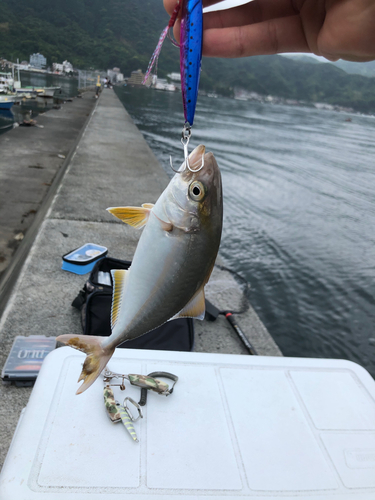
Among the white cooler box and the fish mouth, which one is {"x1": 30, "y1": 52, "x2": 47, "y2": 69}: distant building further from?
the fish mouth

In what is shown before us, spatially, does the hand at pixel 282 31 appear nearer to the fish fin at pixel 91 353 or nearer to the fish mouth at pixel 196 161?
the fish mouth at pixel 196 161

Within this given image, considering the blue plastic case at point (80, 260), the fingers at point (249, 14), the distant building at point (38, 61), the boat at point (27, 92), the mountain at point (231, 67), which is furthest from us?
the distant building at point (38, 61)

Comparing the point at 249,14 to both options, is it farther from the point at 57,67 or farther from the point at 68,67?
the point at 68,67

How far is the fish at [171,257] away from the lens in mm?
1230

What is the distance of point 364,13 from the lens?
4.04 ft

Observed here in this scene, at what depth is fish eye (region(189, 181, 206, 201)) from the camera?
124 cm

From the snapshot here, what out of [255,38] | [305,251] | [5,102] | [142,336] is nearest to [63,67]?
[5,102]

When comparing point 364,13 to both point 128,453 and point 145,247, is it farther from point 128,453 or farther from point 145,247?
point 128,453

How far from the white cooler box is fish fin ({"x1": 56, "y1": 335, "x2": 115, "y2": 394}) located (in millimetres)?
559

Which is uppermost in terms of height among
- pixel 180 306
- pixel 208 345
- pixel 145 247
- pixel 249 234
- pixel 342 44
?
pixel 342 44

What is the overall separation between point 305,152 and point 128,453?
2817 centimetres

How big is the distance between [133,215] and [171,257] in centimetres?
25

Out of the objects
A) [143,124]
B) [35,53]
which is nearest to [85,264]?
[143,124]

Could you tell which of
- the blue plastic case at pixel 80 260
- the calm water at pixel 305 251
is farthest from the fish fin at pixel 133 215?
the calm water at pixel 305 251
